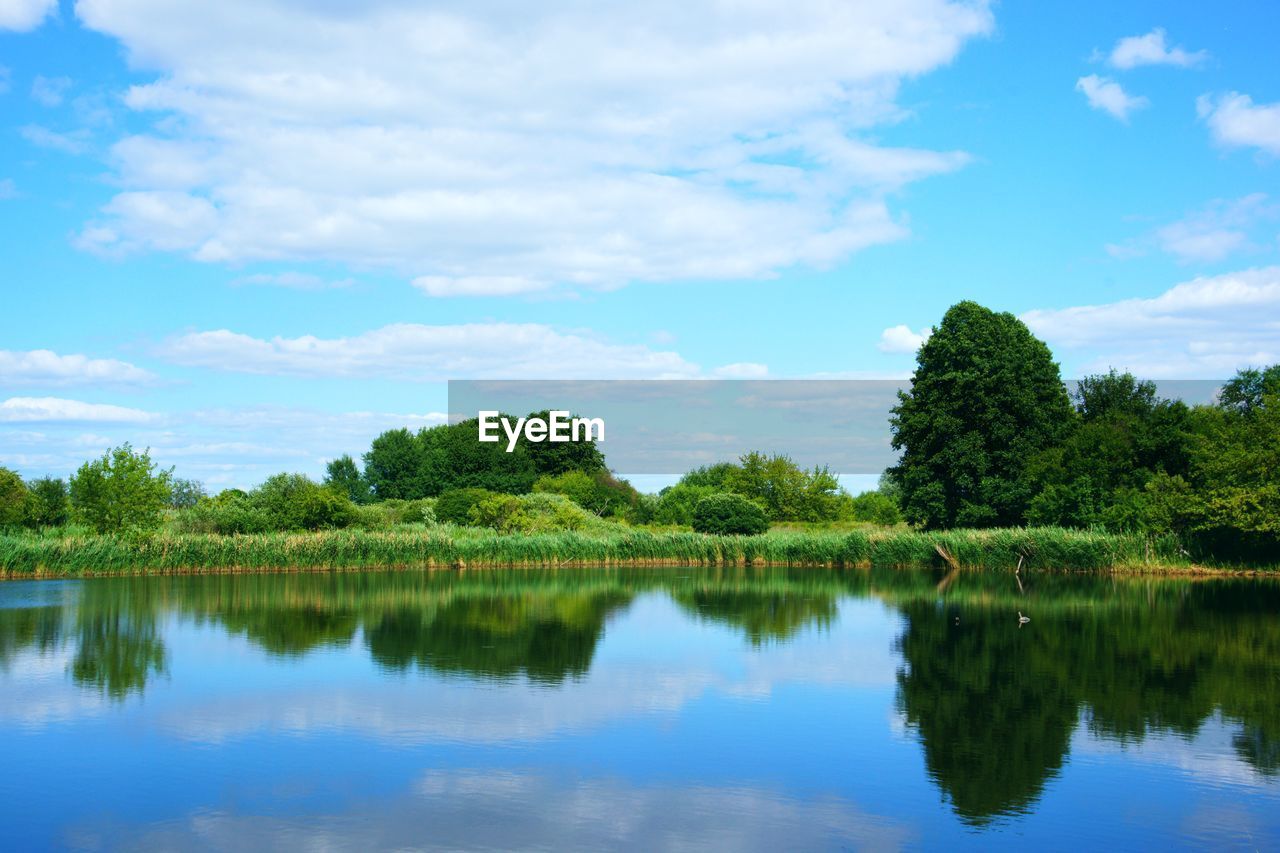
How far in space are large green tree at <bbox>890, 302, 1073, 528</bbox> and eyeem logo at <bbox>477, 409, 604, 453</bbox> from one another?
2640 cm

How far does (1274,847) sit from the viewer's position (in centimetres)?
746

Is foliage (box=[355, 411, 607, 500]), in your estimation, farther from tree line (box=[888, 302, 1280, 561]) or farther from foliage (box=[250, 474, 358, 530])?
tree line (box=[888, 302, 1280, 561])

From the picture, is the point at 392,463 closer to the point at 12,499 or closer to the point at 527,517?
the point at 12,499

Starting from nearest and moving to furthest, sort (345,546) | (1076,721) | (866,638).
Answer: (1076,721), (866,638), (345,546)

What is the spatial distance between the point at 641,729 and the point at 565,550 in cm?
2661

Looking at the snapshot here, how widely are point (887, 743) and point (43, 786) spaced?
793 centimetres

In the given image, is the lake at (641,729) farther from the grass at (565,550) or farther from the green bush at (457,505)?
the green bush at (457,505)

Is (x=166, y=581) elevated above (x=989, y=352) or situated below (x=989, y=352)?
below

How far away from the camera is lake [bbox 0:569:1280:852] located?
8.02 m

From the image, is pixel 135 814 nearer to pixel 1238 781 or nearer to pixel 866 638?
pixel 1238 781

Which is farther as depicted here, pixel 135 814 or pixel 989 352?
pixel 989 352

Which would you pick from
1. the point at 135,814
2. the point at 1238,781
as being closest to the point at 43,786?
the point at 135,814

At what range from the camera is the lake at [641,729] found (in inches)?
316

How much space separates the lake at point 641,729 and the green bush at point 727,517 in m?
→ 20.7
